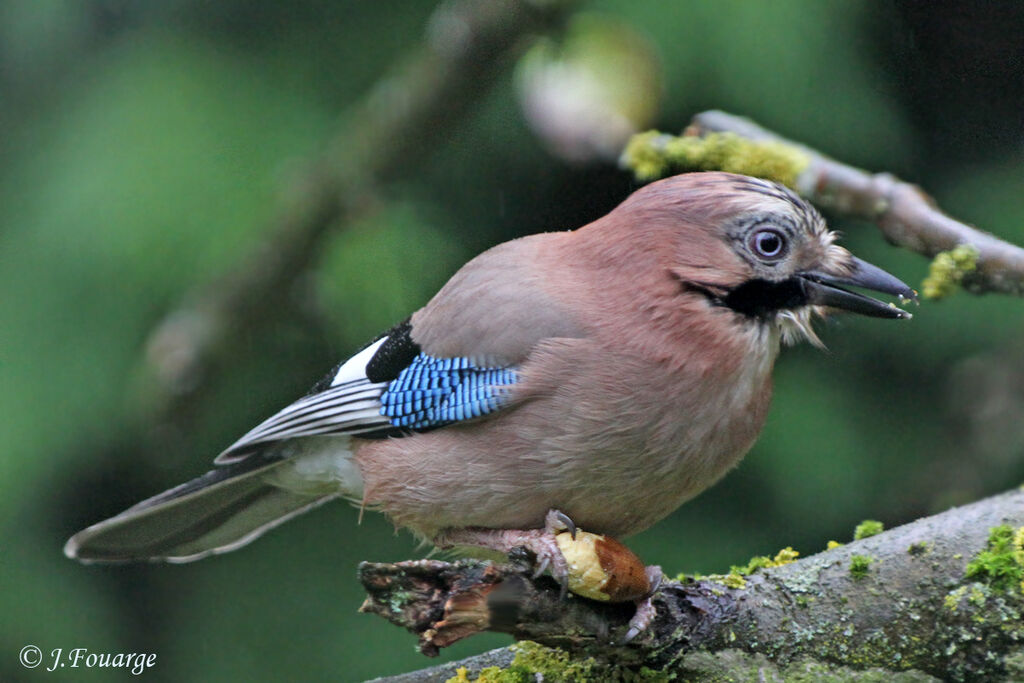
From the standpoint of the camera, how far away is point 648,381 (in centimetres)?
217

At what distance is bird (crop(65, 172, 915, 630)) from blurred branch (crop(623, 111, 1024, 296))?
4.6 inches

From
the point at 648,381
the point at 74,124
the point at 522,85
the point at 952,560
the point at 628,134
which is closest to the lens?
the point at 648,381

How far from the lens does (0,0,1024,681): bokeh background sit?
11.4 ft

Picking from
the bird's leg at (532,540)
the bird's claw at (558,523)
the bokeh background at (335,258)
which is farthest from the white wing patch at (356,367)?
the bokeh background at (335,258)

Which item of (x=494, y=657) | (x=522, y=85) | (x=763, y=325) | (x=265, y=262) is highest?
(x=522, y=85)

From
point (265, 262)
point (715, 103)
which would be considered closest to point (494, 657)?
point (265, 262)

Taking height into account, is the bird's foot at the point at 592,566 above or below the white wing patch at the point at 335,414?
below

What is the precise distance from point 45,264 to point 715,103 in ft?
6.83

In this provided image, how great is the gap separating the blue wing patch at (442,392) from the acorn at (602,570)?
36 centimetres

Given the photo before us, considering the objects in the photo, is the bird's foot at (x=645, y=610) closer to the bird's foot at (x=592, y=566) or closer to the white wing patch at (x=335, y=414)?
the bird's foot at (x=592, y=566)

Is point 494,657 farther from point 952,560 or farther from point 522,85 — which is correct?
point 522,85

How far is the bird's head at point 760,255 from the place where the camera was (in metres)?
2.18

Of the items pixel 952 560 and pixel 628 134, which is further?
pixel 628 134
